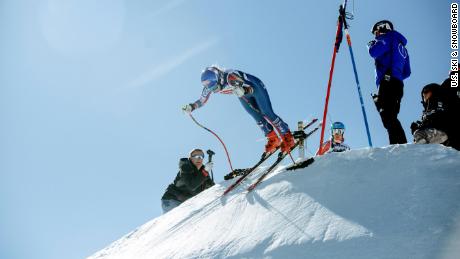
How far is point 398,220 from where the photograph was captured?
134 inches

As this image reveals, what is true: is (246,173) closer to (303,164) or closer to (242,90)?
(303,164)

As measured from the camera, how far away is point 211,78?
8734 millimetres

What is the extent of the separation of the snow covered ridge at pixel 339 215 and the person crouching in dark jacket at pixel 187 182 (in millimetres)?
3177

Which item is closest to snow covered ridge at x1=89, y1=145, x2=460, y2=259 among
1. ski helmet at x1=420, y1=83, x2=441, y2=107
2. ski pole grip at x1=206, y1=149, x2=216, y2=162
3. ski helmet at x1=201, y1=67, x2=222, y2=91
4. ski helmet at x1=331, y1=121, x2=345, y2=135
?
ski helmet at x1=420, y1=83, x2=441, y2=107

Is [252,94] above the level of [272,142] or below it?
above

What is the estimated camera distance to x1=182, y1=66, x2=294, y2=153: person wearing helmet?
8203mm

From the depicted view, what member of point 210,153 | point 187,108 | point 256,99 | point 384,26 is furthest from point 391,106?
point 210,153

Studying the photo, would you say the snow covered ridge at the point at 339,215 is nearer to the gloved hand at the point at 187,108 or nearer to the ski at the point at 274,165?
the ski at the point at 274,165

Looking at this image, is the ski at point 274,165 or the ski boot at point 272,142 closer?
the ski at point 274,165

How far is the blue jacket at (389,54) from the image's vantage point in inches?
249

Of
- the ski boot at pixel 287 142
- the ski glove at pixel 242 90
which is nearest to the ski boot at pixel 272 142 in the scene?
the ski boot at pixel 287 142

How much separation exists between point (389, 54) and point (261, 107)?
2783 millimetres

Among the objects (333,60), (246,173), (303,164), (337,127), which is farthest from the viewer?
(337,127)

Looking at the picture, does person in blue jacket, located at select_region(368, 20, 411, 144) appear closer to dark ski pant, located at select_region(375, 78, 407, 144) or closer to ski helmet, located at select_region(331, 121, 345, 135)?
dark ski pant, located at select_region(375, 78, 407, 144)
